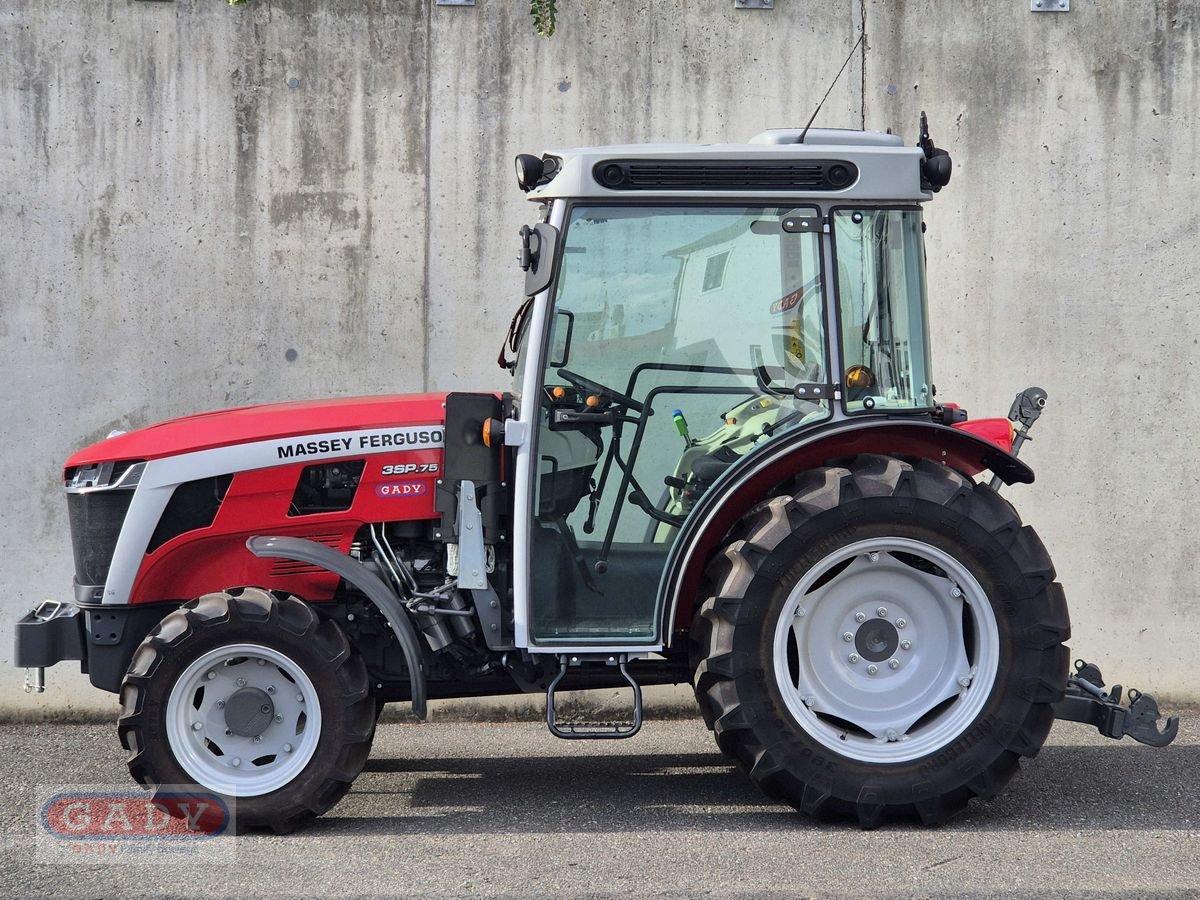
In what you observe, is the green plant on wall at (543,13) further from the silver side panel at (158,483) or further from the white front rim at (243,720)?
the white front rim at (243,720)

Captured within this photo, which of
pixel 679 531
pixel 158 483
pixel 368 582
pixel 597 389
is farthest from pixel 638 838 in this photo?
pixel 158 483

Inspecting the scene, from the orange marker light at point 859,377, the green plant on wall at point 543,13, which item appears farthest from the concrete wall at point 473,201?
the orange marker light at point 859,377

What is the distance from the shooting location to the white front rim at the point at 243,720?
4.53 m

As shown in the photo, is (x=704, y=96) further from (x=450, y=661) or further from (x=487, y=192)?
(x=450, y=661)

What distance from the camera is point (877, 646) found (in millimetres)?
4645

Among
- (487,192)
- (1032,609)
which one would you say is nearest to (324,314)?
(487,192)

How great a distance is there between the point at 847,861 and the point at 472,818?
1.39m

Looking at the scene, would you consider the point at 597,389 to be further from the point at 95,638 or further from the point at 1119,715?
the point at 1119,715

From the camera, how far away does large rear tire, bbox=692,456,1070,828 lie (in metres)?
4.46

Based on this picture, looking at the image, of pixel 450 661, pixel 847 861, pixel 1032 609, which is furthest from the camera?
pixel 450 661

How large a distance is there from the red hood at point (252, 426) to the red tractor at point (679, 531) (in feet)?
0.08

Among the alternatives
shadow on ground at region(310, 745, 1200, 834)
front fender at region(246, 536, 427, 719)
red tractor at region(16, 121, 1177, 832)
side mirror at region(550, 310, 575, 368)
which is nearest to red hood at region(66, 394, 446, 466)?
red tractor at region(16, 121, 1177, 832)

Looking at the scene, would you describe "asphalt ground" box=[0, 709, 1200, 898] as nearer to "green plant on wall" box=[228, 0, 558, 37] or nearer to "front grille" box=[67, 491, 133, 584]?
"front grille" box=[67, 491, 133, 584]

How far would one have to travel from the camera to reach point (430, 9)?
6.42 meters
